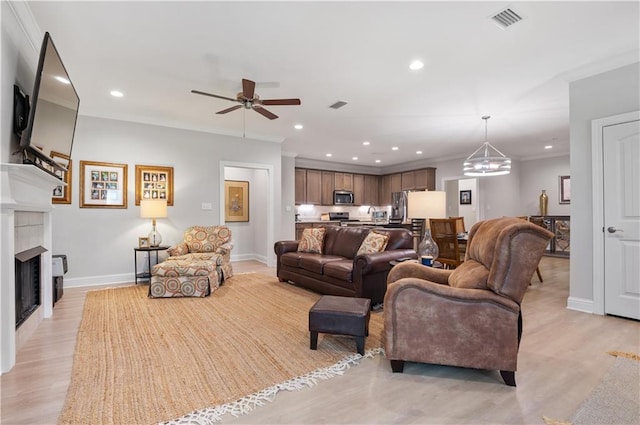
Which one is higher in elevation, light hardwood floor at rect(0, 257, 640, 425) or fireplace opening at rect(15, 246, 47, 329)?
fireplace opening at rect(15, 246, 47, 329)

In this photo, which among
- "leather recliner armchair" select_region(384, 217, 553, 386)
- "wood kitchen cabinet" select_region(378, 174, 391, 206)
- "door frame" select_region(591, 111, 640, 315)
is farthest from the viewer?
"wood kitchen cabinet" select_region(378, 174, 391, 206)

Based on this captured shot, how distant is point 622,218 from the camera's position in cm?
307

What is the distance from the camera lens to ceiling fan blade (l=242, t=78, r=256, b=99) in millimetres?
3014

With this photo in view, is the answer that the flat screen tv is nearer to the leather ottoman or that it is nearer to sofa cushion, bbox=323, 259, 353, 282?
the leather ottoman

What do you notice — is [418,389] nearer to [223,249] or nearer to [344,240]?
[344,240]

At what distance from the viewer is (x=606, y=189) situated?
10.4 feet

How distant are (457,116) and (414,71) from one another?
6.30 feet

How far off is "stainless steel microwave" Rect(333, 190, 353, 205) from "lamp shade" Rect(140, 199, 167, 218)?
198 inches

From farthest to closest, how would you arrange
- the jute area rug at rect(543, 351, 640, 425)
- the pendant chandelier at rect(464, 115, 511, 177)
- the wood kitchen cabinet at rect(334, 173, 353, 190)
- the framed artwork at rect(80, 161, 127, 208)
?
the wood kitchen cabinet at rect(334, 173, 353, 190) → the pendant chandelier at rect(464, 115, 511, 177) → the framed artwork at rect(80, 161, 127, 208) → the jute area rug at rect(543, 351, 640, 425)

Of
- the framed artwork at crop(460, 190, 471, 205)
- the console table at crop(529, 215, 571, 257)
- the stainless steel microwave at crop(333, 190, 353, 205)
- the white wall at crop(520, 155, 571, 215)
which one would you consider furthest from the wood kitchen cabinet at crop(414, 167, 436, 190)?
the console table at crop(529, 215, 571, 257)

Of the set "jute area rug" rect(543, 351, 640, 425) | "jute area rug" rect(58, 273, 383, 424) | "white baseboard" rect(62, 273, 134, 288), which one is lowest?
"jute area rug" rect(543, 351, 640, 425)

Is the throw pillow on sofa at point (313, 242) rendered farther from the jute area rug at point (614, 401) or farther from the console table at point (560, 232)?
the console table at point (560, 232)

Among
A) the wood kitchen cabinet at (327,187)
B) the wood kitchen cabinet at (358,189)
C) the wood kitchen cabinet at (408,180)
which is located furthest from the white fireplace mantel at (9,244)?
the wood kitchen cabinet at (408,180)

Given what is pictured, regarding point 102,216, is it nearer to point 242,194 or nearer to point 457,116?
point 242,194
